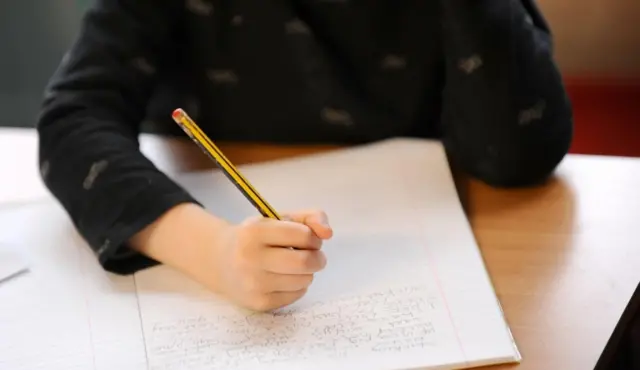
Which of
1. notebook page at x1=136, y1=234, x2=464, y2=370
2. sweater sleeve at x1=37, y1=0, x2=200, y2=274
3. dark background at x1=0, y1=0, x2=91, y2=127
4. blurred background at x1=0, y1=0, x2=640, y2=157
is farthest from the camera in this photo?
dark background at x1=0, y1=0, x2=91, y2=127

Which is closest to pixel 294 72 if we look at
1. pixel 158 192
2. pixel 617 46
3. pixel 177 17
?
pixel 177 17

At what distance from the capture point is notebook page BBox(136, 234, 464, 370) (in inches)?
23.1

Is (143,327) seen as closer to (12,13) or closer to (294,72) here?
(294,72)

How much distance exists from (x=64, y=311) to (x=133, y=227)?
8cm

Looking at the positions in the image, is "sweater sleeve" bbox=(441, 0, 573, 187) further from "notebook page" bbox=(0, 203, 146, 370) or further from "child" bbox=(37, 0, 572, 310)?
"notebook page" bbox=(0, 203, 146, 370)

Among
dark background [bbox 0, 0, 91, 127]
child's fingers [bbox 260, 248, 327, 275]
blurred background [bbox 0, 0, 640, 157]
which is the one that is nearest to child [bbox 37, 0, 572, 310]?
child's fingers [bbox 260, 248, 327, 275]

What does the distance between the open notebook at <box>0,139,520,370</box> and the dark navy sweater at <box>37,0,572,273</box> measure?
4cm

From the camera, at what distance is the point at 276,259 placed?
62cm

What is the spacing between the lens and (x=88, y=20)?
80 cm

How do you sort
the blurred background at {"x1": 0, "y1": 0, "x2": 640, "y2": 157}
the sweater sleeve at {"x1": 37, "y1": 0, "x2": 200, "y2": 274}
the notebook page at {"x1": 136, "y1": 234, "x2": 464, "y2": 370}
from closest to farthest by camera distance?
the notebook page at {"x1": 136, "y1": 234, "x2": 464, "y2": 370}
the sweater sleeve at {"x1": 37, "y1": 0, "x2": 200, "y2": 274}
the blurred background at {"x1": 0, "y1": 0, "x2": 640, "y2": 157}

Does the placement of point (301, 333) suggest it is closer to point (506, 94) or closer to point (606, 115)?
point (506, 94)

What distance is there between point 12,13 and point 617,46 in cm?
106

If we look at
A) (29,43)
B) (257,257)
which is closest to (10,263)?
(257,257)

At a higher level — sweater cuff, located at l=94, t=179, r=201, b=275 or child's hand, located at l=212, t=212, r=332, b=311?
child's hand, located at l=212, t=212, r=332, b=311
